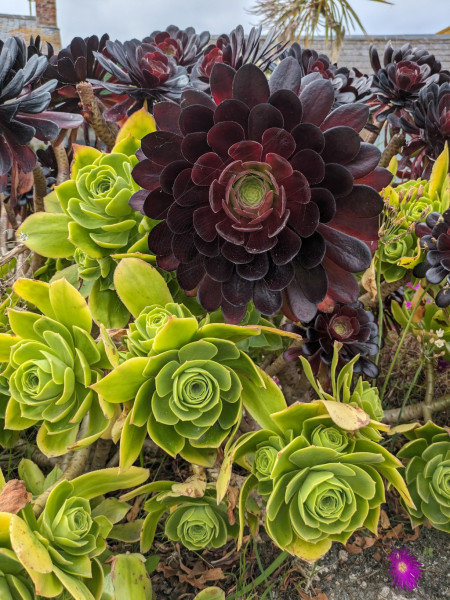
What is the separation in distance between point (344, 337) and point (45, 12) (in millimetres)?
13308

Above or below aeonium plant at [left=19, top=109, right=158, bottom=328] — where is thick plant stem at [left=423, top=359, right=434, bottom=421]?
below

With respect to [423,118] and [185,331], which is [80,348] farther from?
[423,118]

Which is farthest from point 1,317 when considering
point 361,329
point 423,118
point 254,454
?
point 423,118

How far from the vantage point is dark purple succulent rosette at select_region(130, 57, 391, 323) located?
0.52 metres

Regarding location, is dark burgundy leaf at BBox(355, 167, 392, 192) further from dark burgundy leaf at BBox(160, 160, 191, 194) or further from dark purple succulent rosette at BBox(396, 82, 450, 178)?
dark purple succulent rosette at BBox(396, 82, 450, 178)

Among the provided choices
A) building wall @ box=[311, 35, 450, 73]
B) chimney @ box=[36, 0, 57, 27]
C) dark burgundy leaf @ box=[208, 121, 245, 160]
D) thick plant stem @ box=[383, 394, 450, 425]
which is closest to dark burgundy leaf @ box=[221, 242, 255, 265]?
dark burgundy leaf @ box=[208, 121, 245, 160]

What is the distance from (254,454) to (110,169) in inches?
17.7

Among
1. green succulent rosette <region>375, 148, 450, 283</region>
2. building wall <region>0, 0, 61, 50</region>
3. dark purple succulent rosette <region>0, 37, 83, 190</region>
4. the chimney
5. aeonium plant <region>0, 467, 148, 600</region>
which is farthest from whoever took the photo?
the chimney

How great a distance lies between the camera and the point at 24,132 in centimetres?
66

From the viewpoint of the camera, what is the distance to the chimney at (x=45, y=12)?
11.3 m

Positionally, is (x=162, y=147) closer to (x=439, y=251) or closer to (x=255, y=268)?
(x=255, y=268)

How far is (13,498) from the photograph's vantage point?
1.80 ft

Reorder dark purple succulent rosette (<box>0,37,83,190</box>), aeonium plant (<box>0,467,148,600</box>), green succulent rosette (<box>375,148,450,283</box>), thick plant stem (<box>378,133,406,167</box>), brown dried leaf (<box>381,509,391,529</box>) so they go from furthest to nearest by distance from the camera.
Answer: thick plant stem (<box>378,133,406,167</box>) → brown dried leaf (<box>381,509,391,529</box>) → green succulent rosette (<box>375,148,450,283</box>) → dark purple succulent rosette (<box>0,37,83,190</box>) → aeonium plant (<box>0,467,148,600</box>)

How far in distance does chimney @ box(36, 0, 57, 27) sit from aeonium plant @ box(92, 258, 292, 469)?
13.1m
